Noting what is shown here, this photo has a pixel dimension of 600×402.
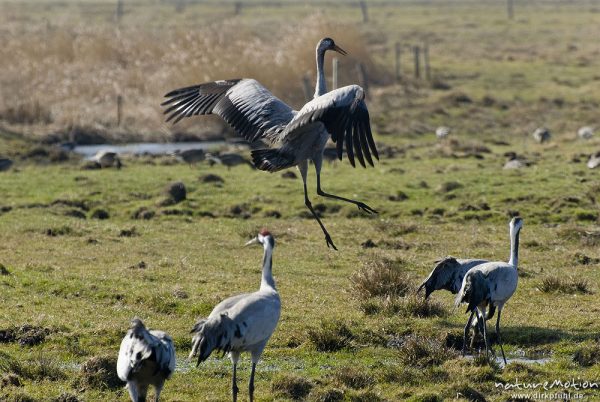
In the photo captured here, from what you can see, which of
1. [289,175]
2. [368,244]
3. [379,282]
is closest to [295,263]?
[368,244]

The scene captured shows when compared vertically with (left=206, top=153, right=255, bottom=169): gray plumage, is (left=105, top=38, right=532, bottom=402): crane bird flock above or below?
above

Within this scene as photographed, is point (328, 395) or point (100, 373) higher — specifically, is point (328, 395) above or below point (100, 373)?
below

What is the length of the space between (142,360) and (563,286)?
7.09 m

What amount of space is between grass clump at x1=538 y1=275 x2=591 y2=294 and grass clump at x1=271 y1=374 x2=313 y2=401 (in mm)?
5008

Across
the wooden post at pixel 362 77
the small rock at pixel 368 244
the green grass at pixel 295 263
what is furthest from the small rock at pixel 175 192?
the wooden post at pixel 362 77

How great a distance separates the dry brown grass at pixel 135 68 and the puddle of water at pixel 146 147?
90 centimetres

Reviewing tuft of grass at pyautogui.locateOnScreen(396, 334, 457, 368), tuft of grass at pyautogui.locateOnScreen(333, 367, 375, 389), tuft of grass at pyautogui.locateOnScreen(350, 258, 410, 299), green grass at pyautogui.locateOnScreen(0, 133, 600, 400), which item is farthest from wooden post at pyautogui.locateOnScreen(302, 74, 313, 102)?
tuft of grass at pyautogui.locateOnScreen(333, 367, 375, 389)

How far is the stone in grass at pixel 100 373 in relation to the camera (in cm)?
960

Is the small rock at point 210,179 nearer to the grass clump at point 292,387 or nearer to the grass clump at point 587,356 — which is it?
the grass clump at point 587,356

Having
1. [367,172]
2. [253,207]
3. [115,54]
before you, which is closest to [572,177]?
[367,172]

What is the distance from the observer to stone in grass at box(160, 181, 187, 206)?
20.9 m

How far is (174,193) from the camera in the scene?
21078mm

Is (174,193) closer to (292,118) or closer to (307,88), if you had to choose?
(292,118)

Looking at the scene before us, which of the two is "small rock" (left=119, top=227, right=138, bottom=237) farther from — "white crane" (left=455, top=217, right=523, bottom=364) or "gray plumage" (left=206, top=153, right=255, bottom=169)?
"white crane" (left=455, top=217, right=523, bottom=364)
